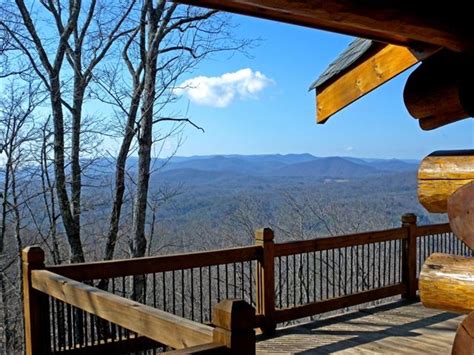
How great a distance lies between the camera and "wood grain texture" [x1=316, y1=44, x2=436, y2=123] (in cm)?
228

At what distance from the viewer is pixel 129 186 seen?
1110cm

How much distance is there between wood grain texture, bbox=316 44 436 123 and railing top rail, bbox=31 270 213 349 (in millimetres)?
1369

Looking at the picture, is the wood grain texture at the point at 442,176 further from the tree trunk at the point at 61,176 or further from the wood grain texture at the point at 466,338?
the tree trunk at the point at 61,176

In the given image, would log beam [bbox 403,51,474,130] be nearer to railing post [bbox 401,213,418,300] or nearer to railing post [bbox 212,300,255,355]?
railing post [bbox 212,300,255,355]

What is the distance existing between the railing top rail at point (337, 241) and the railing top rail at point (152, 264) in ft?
1.14

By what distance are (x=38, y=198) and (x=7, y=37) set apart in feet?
11.3

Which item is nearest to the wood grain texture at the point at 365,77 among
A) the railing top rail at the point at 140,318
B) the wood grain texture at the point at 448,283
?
the wood grain texture at the point at 448,283

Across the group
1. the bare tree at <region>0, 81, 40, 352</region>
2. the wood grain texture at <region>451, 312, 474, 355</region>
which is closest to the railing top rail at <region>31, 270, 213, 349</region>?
the wood grain texture at <region>451, 312, 474, 355</region>

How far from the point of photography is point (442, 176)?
222 cm

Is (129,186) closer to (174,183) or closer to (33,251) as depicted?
(174,183)

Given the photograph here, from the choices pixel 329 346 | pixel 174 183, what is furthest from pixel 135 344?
pixel 174 183

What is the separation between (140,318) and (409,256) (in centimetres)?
492

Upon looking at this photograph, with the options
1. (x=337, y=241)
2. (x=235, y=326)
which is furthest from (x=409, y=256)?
(x=235, y=326)

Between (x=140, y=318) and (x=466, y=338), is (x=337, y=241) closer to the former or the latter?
(x=466, y=338)
